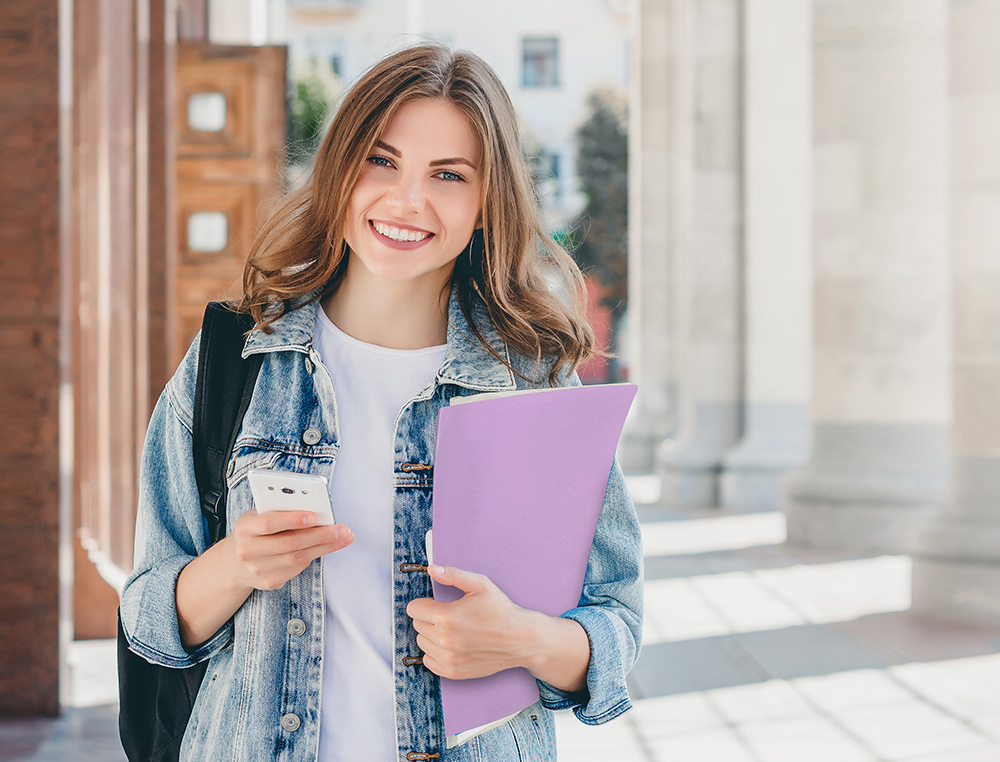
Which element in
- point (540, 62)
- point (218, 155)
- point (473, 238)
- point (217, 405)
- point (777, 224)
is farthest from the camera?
point (540, 62)

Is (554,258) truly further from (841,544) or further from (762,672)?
(841,544)

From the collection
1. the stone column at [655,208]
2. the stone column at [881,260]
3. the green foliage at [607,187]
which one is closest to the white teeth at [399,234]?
the stone column at [881,260]

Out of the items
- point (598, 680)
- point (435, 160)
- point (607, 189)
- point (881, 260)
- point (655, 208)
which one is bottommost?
point (598, 680)

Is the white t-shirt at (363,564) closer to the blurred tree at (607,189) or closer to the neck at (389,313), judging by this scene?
the neck at (389,313)

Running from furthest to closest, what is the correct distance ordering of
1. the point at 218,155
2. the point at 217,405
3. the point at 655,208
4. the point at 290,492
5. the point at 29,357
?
the point at 655,208
the point at 218,155
the point at 29,357
the point at 217,405
the point at 290,492

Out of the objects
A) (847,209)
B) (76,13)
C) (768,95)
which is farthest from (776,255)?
(76,13)

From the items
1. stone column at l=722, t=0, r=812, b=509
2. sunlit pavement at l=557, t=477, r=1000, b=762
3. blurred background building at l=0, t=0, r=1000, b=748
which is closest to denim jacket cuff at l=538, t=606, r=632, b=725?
blurred background building at l=0, t=0, r=1000, b=748

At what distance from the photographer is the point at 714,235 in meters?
13.2

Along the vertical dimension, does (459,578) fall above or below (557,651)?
above

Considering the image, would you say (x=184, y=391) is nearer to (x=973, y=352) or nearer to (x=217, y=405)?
(x=217, y=405)

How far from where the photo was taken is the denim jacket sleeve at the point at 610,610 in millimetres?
1623

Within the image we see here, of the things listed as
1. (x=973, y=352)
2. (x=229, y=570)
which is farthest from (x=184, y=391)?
(x=973, y=352)

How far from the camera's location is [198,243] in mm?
7926

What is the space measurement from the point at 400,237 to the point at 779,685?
4.42 meters
